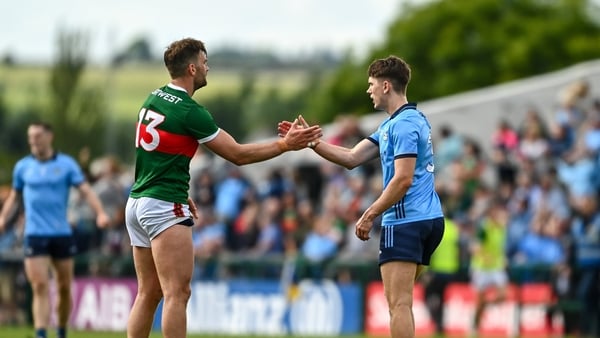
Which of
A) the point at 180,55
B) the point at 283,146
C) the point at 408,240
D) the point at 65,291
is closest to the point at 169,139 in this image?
the point at 180,55

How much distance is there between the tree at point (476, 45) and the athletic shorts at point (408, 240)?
6186 centimetres

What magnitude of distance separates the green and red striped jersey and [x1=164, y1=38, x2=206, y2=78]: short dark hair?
0.18 meters

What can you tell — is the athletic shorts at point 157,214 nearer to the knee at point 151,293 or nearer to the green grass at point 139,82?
the knee at point 151,293

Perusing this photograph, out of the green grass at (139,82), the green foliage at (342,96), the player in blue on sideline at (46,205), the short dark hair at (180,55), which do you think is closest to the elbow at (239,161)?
A: the short dark hair at (180,55)

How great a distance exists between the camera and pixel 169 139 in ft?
40.6

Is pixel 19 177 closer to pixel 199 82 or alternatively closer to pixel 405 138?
pixel 199 82

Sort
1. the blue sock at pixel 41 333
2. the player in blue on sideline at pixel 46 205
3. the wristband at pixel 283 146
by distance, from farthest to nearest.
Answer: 1. the player in blue on sideline at pixel 46 205
2. the blue sock at pixel 41 333
3. the wristband at pixel 283 146

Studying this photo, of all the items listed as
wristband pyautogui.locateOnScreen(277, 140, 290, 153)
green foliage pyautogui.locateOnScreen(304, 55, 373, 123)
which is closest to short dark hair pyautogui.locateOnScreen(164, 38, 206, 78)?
wristband pyautogui.locateOnScreen(277, 140, 290, 153)

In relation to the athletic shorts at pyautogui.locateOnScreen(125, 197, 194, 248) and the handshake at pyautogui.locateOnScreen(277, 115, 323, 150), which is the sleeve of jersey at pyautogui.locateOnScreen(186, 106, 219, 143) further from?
the handshake at pyautogui.locateOnScreen(277, 115, 323, 150)

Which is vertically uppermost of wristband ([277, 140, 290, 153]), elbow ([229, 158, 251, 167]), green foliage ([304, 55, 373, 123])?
green foliage ([304, 55, 373, 123])

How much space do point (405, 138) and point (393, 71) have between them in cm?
67

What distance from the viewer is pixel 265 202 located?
2741cm

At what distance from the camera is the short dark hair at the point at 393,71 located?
1295 cm

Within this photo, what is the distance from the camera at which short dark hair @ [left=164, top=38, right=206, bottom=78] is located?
12.6 meters
